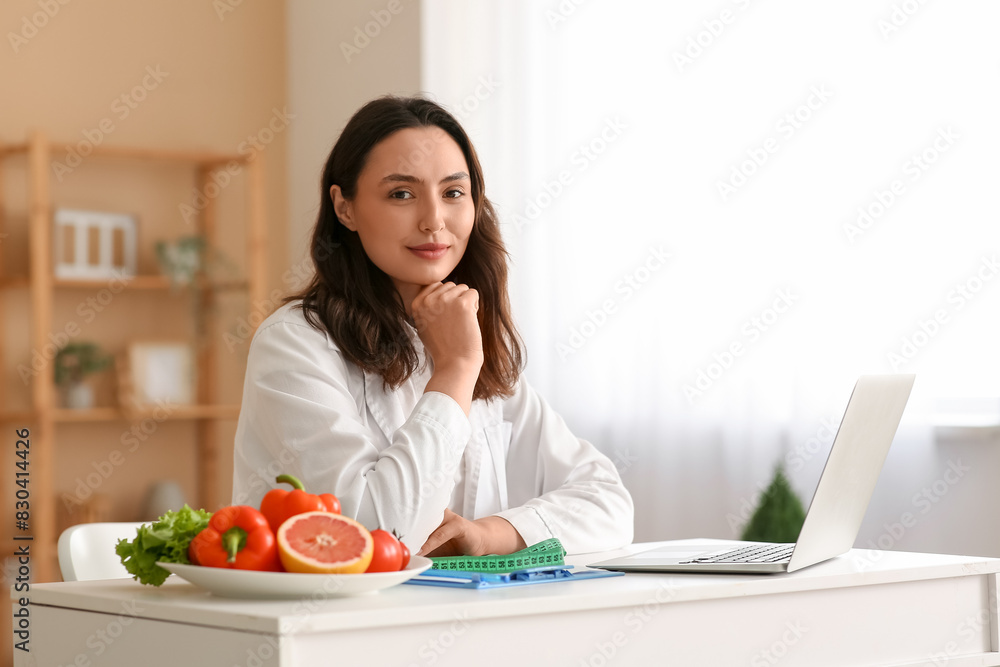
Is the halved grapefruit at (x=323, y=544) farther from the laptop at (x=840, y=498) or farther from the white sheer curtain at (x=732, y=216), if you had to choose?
the white sheer curtain at (x=732, y=216)

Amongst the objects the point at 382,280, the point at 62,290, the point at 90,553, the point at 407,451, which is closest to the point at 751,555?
the point at 407,451

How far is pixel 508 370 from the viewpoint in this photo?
1.96 m

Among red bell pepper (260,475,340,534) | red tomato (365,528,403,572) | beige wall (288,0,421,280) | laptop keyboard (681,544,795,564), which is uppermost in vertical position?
beige wall (288,0,421,280)

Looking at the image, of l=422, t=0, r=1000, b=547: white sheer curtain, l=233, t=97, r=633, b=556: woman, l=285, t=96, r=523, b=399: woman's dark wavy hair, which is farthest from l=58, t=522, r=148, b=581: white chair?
l=422, t=0, r=1000, b=547: white sheer curtain

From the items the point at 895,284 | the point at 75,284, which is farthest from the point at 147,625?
the point at 75,284

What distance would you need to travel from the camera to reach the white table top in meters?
0.98

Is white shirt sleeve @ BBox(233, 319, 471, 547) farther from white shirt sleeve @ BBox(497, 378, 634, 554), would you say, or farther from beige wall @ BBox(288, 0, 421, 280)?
beige wall @ BBox(288, 0, 421, 280)

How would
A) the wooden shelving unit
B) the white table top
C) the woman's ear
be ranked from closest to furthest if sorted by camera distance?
1. the white table top
2. the woman's ear
3. the wooden shelving unit

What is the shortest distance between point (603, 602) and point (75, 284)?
3.11 m

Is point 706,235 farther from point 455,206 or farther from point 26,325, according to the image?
point 26,325

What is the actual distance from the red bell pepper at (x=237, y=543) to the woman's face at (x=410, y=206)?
76 cm

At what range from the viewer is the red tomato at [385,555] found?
1.11 metres

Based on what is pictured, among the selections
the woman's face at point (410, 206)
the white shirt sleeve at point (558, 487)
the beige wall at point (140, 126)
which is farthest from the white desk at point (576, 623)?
the beige wall at point (140, 126)

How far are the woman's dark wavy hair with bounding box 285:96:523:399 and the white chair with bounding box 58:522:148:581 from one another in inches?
16.7
